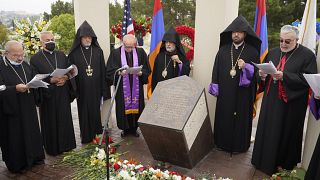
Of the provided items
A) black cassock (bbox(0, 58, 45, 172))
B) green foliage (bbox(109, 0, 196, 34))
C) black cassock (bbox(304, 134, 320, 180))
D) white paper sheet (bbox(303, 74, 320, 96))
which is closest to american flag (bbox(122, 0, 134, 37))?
black cassock (bbox(0, 58, 45, 172))

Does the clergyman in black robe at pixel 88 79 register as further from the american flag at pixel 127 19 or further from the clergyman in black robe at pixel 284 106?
the clergyman in black robe at pixel 284 106

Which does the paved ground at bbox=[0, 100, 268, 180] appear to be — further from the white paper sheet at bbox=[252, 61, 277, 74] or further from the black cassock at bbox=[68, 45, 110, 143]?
the white paper sheet at bbox=[252, 61, 277, 74]

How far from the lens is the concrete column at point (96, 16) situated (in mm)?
5941

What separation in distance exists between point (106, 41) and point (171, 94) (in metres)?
2.50

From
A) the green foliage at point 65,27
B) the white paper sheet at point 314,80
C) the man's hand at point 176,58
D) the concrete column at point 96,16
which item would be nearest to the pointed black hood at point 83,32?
the concrete column at point 96,16

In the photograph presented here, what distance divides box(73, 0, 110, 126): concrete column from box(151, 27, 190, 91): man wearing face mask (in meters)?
1.33

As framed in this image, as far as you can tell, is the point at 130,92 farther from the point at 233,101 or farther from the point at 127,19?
the point at 233,101

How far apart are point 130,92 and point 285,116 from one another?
296cm

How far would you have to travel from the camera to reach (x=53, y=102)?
4.97 m

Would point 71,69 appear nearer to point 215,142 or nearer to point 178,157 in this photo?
point 178,157

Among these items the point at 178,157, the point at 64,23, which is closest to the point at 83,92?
the point at 178,157

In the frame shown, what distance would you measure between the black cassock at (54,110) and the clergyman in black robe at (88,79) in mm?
337

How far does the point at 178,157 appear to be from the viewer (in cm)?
445

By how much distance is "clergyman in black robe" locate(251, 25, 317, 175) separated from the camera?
13.3 feet
